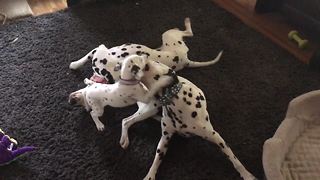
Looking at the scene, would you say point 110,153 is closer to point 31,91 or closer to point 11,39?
point 31,91

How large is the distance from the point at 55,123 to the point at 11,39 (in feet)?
2.77

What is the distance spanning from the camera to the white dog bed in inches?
52.0

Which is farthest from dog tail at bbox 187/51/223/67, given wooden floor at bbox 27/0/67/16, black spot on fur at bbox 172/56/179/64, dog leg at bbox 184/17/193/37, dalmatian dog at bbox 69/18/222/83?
wooden floor at bbox 27/0/67/16

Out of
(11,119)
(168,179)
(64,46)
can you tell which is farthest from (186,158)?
(64,46)

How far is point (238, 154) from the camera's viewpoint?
1591 mm

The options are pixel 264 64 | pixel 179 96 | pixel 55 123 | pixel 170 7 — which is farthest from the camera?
pixel 170 7

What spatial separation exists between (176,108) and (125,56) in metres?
0.47

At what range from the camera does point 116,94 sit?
150 cm

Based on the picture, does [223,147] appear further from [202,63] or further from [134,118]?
[202,63]

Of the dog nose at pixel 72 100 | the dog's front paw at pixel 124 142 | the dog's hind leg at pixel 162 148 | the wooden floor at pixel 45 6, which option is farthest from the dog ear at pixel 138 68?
the wooden floor at pixel 45 6

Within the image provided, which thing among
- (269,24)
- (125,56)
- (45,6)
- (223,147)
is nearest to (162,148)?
(223,147)

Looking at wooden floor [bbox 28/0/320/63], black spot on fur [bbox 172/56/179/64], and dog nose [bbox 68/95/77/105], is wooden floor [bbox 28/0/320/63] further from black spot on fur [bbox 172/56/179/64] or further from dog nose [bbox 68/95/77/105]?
dog nose [bbox 68/95/77/105]

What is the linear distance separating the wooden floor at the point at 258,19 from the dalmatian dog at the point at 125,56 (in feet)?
2.14

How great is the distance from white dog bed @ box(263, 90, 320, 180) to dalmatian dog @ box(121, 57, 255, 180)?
6.6 inches
